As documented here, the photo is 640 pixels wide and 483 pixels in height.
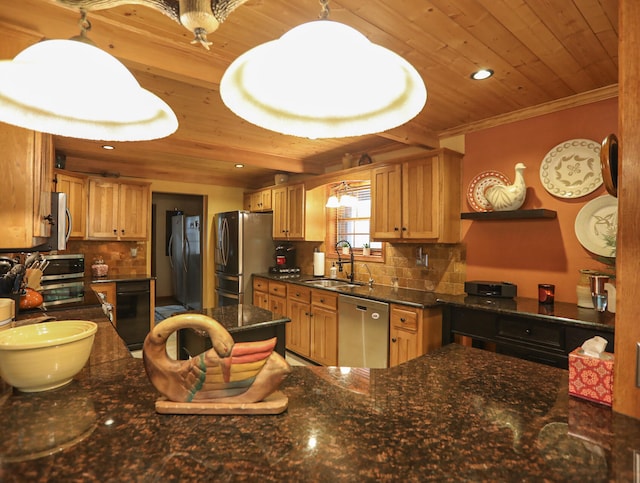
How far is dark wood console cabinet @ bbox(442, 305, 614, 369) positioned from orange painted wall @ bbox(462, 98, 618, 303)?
2.04 feet

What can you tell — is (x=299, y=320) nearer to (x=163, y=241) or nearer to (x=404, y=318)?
(x=404, y=318)

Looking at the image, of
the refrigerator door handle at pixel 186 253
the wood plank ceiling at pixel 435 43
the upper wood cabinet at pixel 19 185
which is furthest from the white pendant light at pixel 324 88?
the refrigerator door handle at pixel 186 253

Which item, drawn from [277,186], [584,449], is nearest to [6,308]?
[584,449]

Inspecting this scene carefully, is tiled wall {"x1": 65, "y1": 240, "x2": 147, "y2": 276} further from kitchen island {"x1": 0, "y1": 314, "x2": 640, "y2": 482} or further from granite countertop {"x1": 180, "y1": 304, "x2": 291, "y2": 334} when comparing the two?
kitchen island {"x1": 0, "y1": 314, "x2": 640, "y2": 482}

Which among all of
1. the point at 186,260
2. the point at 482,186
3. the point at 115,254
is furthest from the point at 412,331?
the point at 186,260

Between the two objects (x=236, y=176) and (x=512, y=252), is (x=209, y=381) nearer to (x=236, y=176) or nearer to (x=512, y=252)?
(x=512, y=252)

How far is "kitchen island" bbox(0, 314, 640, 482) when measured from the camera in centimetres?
68

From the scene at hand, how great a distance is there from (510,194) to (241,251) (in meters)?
3.41

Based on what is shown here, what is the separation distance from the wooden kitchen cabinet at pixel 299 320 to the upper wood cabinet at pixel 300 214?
2.78ft

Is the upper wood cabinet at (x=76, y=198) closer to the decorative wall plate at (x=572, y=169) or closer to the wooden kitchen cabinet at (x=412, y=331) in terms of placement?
the wooden kitchen cabinet at (x=412, y=331)

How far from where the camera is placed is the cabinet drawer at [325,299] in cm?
362

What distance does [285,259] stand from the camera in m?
5.11

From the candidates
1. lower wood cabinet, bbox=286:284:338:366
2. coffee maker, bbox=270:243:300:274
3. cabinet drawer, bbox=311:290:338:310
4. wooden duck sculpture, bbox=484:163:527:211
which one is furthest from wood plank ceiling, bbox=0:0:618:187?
coffee maker, bbox=270:243:300:274

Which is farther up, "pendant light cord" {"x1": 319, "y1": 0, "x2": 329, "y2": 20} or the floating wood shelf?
"pendant light cord" {"x1": 319, "y1": 0, "x2": 329, "y2": 20}
